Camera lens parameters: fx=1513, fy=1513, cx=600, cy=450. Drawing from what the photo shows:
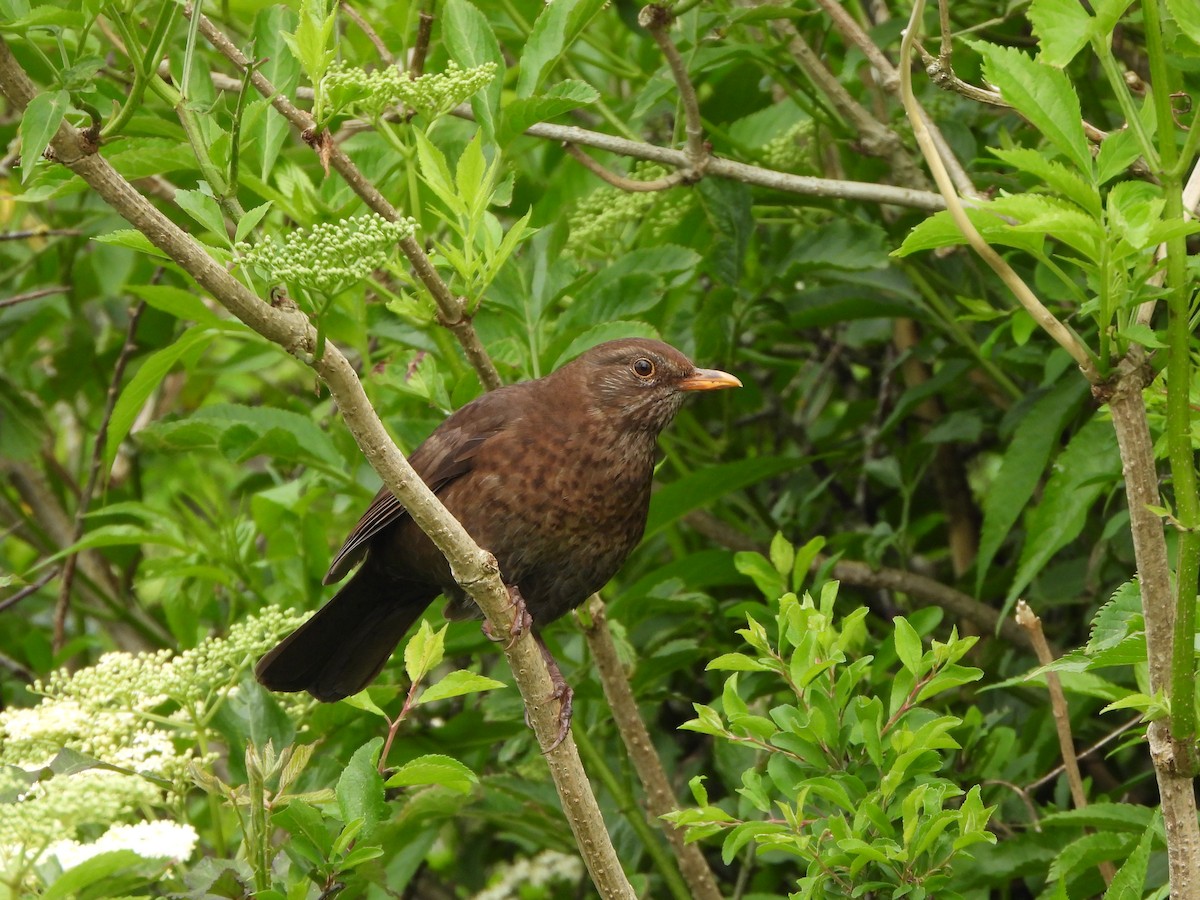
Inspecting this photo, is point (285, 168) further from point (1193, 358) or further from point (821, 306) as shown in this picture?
point (1193, 358)

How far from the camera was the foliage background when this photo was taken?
134 inches

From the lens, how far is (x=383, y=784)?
8.68 ft

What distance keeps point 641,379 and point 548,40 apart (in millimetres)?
1092

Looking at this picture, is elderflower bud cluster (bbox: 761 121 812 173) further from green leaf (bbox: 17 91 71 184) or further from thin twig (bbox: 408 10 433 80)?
green leaf (bbox: 17 91 71 184)

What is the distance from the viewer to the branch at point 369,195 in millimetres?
A: 2990

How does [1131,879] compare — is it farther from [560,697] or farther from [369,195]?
[369,195]

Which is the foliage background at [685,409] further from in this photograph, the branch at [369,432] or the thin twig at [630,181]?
the branch at [369,432]

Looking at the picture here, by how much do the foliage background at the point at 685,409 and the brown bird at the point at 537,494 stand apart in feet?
0.39

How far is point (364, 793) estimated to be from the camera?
104 inches

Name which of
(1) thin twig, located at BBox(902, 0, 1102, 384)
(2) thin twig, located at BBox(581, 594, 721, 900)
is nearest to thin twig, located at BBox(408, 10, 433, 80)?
(2) thin twig, located at BBox(581, 594, 721, 900)

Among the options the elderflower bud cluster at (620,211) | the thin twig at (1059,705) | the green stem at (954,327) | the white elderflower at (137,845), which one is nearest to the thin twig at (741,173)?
the elderflower bud cluster at (620,211)

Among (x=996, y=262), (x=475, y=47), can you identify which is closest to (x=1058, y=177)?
(x=996, y=262)

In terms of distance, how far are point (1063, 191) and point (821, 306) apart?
2.14 metres

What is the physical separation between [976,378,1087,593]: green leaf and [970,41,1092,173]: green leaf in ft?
4.97
